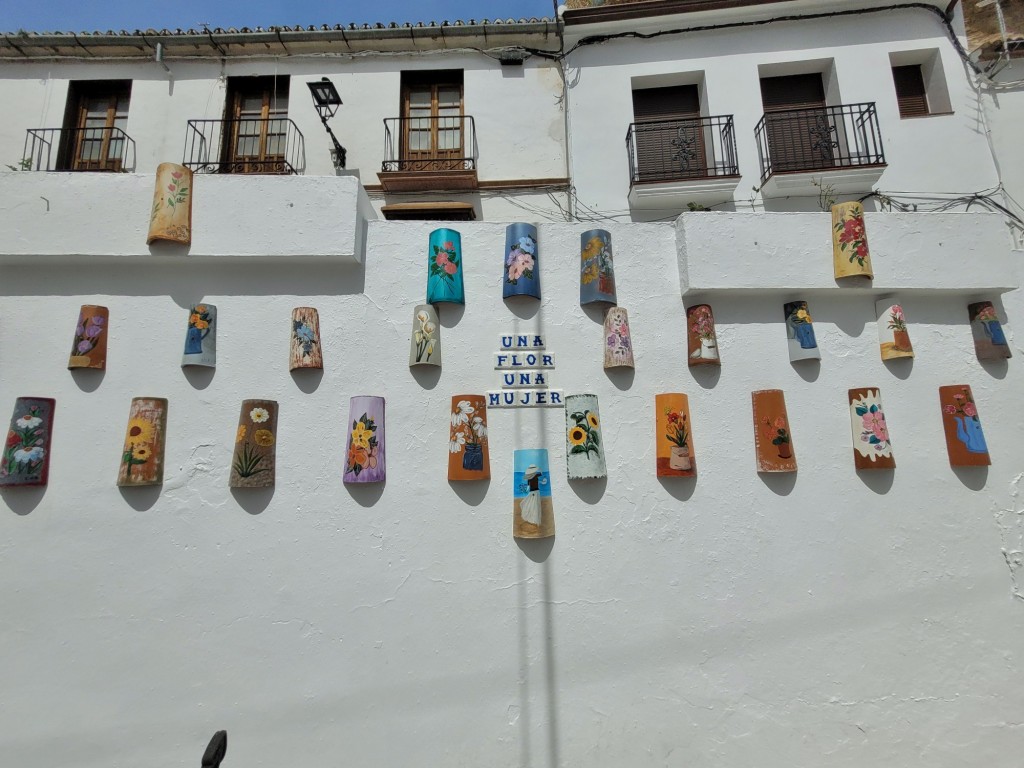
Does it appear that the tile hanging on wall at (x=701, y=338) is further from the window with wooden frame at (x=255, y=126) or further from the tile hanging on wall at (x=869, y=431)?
the window with wooden frame at (x=255, y=126)

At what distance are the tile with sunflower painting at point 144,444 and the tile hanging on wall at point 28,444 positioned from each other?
17.6 inches

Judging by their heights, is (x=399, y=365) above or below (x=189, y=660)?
above

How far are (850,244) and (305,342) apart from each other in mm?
3672

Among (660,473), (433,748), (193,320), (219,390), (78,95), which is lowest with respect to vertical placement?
(433,748)

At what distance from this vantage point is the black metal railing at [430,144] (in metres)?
7.53

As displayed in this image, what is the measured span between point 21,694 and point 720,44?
9.46 meters

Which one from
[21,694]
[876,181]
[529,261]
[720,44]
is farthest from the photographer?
[720,44]

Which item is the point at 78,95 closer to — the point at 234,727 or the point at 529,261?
the point at 529,261

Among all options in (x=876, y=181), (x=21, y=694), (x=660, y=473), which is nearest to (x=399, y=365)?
(x=660, y=473)

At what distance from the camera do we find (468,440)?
3.42m

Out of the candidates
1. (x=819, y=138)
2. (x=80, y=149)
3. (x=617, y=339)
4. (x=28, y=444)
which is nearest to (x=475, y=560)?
(x=617, y=339)

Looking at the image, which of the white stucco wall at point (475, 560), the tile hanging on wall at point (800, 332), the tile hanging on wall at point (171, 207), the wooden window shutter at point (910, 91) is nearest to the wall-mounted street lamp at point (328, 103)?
the tile hanging on wall at point (171, 207)

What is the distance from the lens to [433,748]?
3188 millimetres

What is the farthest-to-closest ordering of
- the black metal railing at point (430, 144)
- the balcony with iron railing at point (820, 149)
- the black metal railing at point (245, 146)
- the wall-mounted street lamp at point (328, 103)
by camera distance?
the black metal railing at point (430, 144) < the black metal railing at point (245, 146) < the balcony with iron railing at point (820, 149) < the wall-mounted street lamp at point (328, 103)
